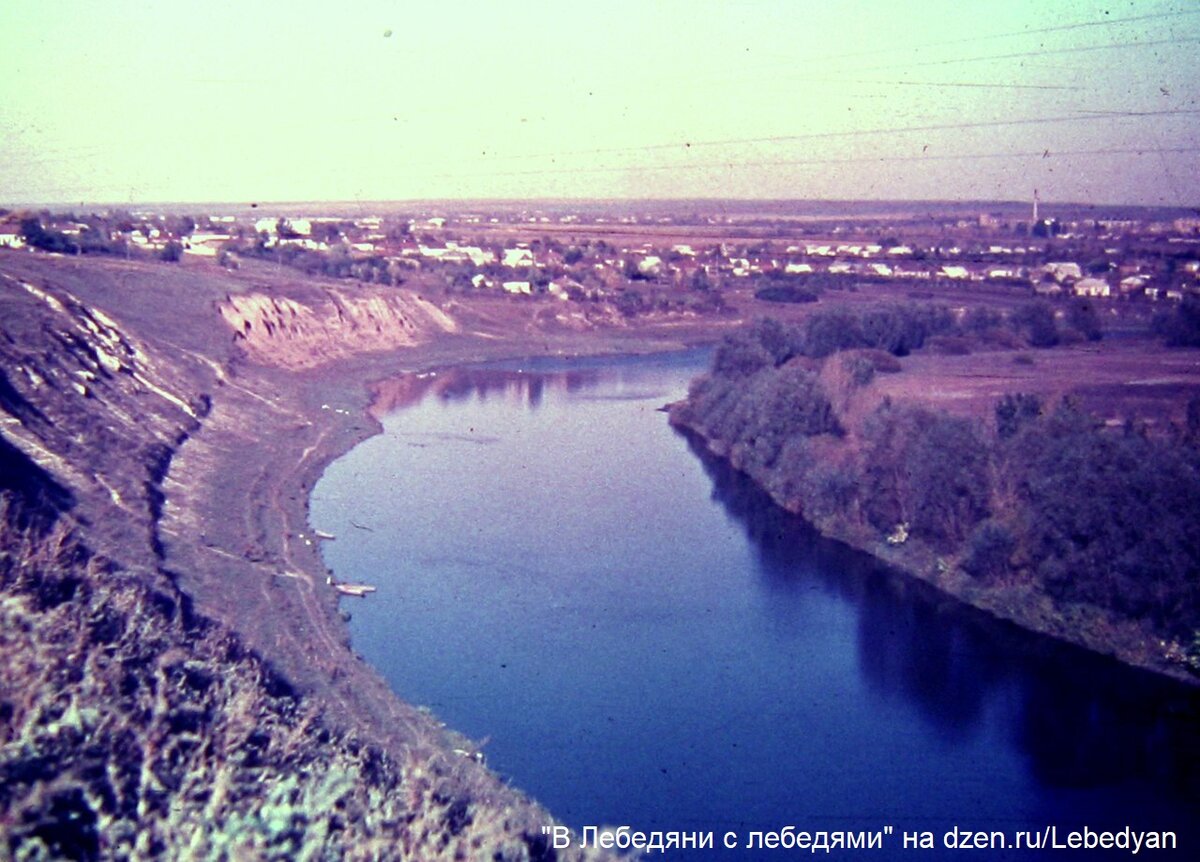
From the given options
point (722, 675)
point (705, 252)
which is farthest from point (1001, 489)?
point (705, 252)

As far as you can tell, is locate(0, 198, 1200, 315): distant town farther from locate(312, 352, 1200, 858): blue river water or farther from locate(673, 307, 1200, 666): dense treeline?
locate(312, 352, 1200, 858): blue river water

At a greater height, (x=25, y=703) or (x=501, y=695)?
(x=25, y=703)

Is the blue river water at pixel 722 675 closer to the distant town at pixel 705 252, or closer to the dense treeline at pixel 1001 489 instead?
the dense treeline at pixel 1001 489

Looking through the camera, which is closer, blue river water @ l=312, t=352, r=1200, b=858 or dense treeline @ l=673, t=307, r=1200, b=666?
blue river water @ l=312, t=352, r=1200, b=858

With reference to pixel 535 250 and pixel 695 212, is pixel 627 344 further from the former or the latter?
pixel 695 212

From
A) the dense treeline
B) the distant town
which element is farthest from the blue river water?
the distant town

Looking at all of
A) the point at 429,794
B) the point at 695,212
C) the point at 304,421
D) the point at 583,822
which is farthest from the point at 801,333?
the point at 695,212

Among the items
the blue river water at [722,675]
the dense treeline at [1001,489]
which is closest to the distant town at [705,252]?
the dense treeline at [1001,489]
